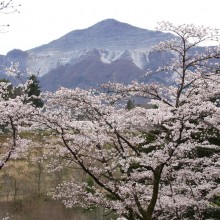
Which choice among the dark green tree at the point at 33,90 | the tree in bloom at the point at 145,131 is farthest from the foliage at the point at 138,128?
the dark green tree at the point at 33,90

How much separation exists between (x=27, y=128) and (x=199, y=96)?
3.42 meters

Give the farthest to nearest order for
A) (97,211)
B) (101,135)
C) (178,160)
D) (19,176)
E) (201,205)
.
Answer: (19,176) → (97,211) → (201,205) → (101,135) → (178,160)

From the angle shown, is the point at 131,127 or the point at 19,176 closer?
the point at 131,127

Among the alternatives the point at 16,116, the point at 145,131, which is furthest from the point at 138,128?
the point at 16,116

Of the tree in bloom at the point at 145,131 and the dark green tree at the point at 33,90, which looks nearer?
the tree in bloom at the point at 145,131

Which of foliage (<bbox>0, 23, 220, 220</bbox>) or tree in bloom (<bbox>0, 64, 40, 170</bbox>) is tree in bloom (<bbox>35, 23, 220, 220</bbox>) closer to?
foliage (<bbox>0, 23, 220, 220</bbox>)

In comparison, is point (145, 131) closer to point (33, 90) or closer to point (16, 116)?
point (16, 116)

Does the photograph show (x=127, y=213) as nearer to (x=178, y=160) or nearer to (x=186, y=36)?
(x=178, y=160)

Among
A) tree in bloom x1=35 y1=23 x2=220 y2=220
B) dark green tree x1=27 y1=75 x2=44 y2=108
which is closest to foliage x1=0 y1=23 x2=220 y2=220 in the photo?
tree in bloom x1=35 y1=23 x2=220 y2=220

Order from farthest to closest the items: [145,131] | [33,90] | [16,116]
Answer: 1. [33,90]
2. [145,131]
3. [16,116]

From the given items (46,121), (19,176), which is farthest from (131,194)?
(19,176)

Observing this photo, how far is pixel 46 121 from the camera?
26.6 ft

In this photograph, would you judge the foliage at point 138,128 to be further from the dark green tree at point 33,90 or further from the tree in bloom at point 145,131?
the dark green tree at point 33,90

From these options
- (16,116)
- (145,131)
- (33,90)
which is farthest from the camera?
(33,90)
